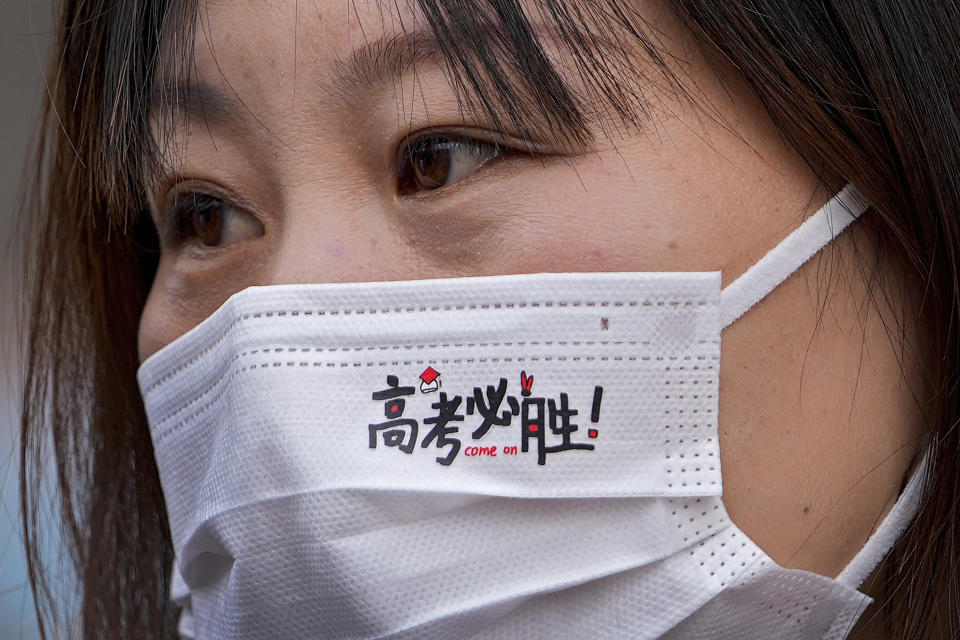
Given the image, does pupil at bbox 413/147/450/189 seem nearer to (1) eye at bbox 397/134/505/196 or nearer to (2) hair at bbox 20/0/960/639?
(1) eye at bbox 397/134/505/196

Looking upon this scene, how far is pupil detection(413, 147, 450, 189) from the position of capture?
4.30ft

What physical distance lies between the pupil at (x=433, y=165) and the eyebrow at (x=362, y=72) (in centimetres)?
11

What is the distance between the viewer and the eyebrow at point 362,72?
1235mm

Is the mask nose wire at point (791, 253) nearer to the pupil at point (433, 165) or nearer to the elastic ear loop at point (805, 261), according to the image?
the elastic ear loop at point (805, 261)

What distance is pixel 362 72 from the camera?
1265 mm

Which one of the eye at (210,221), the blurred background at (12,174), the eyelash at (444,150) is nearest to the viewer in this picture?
the eyelash at (444,150)

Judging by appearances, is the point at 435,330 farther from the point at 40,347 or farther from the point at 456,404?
the point at 40,347

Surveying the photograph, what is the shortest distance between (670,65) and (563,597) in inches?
25.8

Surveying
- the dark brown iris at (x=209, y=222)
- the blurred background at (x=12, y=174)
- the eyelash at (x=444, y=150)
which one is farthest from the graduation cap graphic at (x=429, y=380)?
the blurred background at (x=12, y=174)

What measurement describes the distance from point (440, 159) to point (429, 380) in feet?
0.97

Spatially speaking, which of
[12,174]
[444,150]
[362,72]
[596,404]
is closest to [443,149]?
[444,150]

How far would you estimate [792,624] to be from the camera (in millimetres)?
1212

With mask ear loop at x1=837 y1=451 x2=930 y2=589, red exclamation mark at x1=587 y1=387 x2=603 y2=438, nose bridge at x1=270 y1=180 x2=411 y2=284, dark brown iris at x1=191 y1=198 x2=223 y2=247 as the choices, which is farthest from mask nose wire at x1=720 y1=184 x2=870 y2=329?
dark brown iris at x1=191 y1=198 x2=223 y2=247

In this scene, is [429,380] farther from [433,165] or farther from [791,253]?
[791,253]
